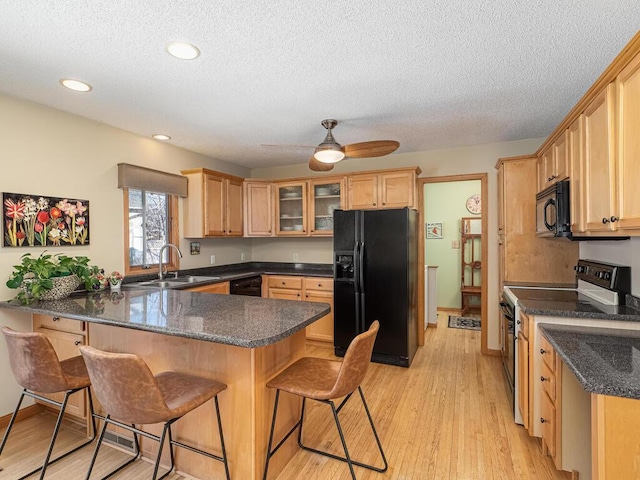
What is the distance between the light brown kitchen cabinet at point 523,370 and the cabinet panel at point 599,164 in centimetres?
75

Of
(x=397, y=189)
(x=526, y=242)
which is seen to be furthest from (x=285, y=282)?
(x=526, y=242)

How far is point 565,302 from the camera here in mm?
2271

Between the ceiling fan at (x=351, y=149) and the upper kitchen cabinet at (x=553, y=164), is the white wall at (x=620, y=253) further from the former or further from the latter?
the ceiling fan at (x=351, y=149)

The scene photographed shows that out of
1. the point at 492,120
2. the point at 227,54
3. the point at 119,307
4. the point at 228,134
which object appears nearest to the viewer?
the point at 227,54

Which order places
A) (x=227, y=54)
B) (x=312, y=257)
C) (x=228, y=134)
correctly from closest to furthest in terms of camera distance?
(x=227, y=54)
(x=228, y=134)
(x=312, y=257)

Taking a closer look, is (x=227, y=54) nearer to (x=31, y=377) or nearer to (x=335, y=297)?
(x=31, y=377)

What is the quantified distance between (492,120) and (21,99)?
394cm

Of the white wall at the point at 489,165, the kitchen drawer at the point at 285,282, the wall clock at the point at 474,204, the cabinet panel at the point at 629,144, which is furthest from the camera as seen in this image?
the wall clock at the point at 474,204

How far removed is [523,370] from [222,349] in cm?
201

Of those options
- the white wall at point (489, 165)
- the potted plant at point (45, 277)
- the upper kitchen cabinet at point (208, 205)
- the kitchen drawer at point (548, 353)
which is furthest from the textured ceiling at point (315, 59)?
the kitchen drawer at point (548, 353)

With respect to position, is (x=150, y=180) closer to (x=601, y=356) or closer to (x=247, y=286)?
(x=247, y=286)

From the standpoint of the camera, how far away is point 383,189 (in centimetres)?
403

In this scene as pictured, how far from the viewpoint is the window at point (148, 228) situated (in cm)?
346

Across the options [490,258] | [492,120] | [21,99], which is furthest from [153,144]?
[490,258]
